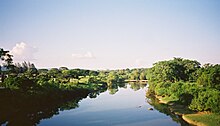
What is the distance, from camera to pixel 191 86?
213ft

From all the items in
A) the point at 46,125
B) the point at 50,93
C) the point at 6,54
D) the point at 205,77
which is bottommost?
the point at 46,125

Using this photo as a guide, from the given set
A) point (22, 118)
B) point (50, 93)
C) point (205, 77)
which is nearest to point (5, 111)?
point (22, 118)

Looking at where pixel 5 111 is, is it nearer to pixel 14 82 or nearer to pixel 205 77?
pixel 14 82

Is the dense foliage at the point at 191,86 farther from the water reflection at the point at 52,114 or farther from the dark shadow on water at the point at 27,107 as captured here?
the dark shadow on water at the point at 27,107

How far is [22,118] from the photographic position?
51.3m

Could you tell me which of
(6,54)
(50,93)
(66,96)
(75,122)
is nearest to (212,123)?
(75,122)

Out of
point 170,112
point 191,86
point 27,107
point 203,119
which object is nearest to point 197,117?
point 203,119

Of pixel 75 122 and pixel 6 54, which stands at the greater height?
pixel 6 54

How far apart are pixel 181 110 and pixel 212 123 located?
1526 centimetres

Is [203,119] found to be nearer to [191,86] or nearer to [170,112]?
[170,112]

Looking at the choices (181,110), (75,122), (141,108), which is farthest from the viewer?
(141,108)

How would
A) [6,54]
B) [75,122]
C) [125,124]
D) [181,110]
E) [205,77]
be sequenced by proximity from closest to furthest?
1. [125,124]
2. [75,122]
3. [181,110]
4. [205,77]
5. [6,54]

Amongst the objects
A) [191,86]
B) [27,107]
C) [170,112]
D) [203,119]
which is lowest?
[170,112]

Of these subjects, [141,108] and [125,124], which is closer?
[125,124]
